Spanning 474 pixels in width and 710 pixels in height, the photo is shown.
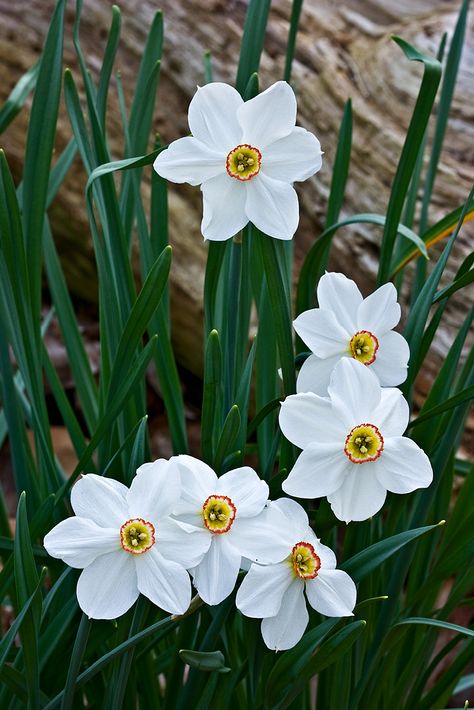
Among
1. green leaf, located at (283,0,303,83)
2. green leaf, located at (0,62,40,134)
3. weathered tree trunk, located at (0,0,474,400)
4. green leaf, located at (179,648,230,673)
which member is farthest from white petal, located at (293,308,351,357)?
weathered tree trunk, located at (0,0,474,400)

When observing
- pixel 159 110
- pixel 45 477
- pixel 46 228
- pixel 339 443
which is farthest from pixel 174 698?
pixel 159 110

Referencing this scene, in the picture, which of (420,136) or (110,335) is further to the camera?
(110,335)

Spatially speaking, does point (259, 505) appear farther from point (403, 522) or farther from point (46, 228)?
point (46, 228)

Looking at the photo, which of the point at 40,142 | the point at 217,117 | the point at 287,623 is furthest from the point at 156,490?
the point at 40,142

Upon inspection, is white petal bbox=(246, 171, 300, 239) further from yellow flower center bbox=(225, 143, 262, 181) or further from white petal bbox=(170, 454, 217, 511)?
white petal bbox=(170, 454, 217, 511)

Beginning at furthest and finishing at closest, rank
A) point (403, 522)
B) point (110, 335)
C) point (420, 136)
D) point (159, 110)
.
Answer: point (159, 110) → point (403, 522) → point (110, 335) → point (420, 136)

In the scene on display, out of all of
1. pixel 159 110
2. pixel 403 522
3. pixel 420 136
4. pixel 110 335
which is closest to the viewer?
pixel 420 136

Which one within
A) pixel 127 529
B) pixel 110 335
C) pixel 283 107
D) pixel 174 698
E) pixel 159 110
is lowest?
pixel 174 698

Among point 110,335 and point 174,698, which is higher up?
point 110,335

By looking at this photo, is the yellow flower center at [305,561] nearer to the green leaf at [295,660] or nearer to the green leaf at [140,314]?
the green leaf at [295,660]
